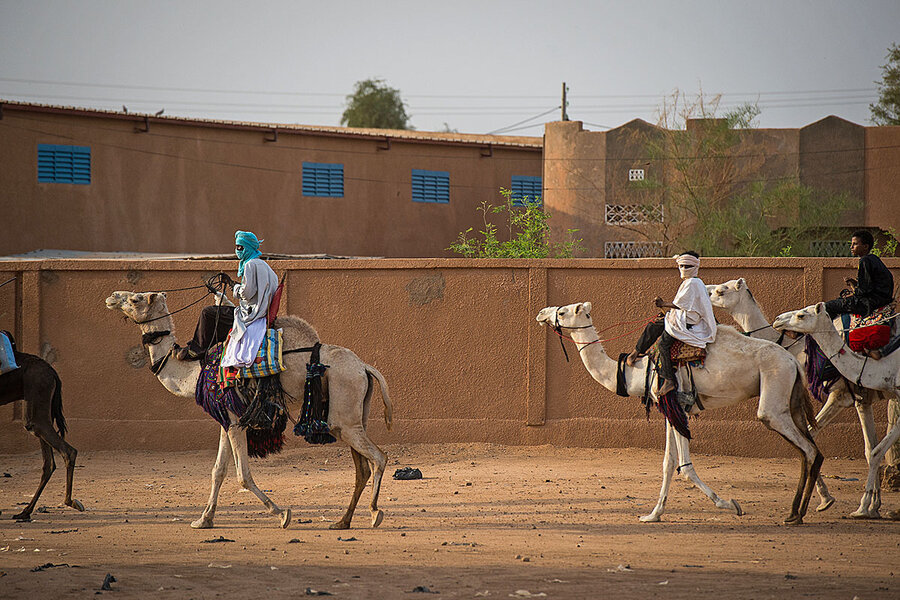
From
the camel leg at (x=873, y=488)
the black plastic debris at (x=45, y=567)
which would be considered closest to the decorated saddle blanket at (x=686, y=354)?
the camel leg at (x=873, y=488)

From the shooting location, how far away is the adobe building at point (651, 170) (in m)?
26.8

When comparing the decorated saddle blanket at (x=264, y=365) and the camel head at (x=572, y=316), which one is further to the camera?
the camel head at (x=572, y=316)

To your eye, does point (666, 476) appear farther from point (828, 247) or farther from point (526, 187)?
point (526, 187)

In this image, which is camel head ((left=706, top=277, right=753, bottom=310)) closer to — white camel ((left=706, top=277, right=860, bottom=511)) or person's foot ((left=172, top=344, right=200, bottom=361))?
white camel ((left=706, top=277, right=860, bottom=511))

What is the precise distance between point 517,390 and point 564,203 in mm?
15424

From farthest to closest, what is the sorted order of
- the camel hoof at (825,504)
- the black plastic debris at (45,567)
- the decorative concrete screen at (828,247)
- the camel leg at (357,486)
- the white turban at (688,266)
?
the decorative concrete screen at (828,247)
the camel hoof at (825,504)
the white turban at (688,266)
the camel leg at (357,486)
the black plastic debris at (45,567)

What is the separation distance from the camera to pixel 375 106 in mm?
56781

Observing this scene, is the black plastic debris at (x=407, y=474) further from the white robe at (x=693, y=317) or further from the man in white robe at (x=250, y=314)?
the white robe at (x=693, y=317)

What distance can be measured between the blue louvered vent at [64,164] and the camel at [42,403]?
50.1ft

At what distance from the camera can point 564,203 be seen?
89.8 feet

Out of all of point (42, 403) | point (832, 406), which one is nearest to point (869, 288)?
point (832, 406)

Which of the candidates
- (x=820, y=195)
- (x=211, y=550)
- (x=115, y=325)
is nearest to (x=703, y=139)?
(x=820, y=195)

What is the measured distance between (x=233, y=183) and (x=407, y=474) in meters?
16.9

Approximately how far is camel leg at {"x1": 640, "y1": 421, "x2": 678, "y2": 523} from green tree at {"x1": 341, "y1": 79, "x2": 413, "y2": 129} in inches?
1935
